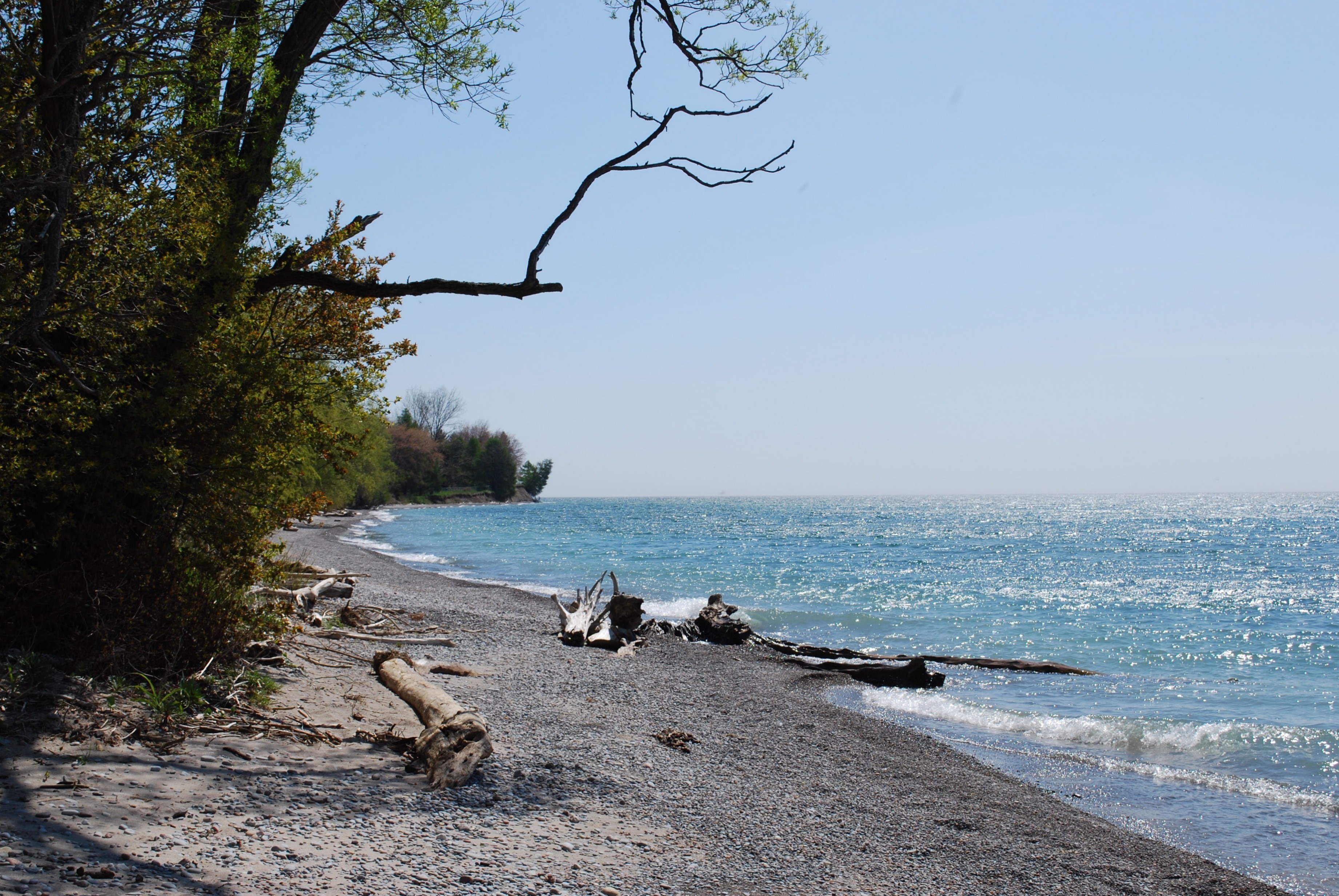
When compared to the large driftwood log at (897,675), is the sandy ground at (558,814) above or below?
above

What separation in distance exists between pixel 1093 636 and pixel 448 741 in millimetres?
19960

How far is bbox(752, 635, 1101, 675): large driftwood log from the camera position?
15.6 metres

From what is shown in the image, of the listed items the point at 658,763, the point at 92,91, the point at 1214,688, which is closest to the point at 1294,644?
the point at 1214,688

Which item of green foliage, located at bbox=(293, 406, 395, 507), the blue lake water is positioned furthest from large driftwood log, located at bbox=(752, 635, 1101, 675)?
green foliage, located at bbox=(293, 406, 395, 507)

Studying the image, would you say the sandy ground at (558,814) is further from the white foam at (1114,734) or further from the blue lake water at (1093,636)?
the white foam at (1114,734)

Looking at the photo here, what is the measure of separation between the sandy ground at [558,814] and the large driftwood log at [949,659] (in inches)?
204

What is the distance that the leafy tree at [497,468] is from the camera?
137 metres

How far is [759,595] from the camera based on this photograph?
93.6 feet

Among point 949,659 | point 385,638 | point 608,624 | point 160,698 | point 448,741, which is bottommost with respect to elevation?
point 949,659

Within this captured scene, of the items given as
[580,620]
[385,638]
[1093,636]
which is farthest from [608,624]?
[1093,636]

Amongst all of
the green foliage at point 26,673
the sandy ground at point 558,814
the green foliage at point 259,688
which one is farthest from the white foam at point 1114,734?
the green foliage at point 26,673

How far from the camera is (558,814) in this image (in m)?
5.99

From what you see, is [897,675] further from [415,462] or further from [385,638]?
[415,462]

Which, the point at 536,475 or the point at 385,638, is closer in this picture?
Result: the point at 385,638
